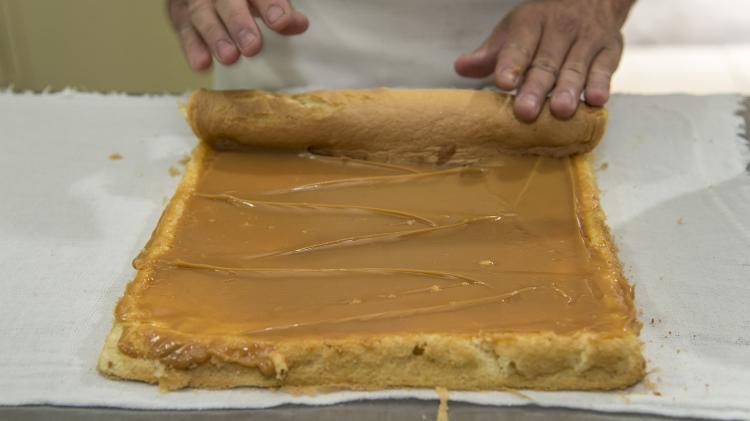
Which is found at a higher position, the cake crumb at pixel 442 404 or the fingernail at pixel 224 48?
the cake crumb at pixel 442 404

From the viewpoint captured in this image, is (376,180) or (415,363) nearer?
(415,363)

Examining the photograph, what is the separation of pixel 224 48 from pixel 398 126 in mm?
548

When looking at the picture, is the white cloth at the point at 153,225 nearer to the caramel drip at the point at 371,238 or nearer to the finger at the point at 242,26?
the caramel drip at the point at 371,238

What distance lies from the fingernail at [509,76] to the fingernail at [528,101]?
85 mm

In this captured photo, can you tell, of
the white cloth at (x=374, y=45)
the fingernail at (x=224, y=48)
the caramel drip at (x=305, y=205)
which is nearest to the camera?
the caramel drip at (x=305, y=205)

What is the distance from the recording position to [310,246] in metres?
1.79

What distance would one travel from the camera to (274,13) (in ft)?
6.84

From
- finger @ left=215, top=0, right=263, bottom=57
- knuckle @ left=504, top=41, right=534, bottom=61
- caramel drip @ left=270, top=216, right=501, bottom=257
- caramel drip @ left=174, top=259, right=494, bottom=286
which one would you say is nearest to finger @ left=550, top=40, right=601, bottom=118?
knuckle @ left=504, top=41, right=534, bottom=61

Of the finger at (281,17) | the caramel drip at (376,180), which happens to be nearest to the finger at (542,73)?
the caramel drip at (376,180)

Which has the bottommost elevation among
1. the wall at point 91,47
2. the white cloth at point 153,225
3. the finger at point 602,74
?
the wall at point 91,47

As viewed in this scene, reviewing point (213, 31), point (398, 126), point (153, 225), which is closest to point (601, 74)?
point (398, 126)

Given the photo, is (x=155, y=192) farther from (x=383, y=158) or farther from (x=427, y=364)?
(x=427, y=364)

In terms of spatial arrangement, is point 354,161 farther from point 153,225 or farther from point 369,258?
point 153,225

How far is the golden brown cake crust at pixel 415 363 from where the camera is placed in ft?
4.93
